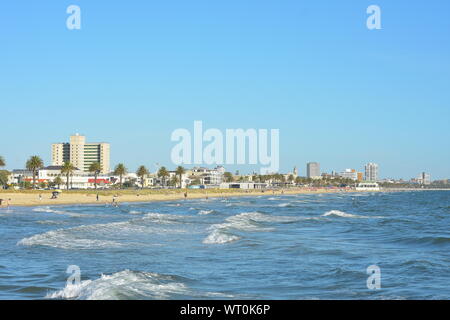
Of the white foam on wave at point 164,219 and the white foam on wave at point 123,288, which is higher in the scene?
the white foam on wave at point 123,288

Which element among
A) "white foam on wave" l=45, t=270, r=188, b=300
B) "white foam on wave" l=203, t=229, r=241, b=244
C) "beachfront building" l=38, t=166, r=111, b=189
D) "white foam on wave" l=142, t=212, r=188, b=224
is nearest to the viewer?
"white foam on wave" l=45, t=270, r=188, b=300

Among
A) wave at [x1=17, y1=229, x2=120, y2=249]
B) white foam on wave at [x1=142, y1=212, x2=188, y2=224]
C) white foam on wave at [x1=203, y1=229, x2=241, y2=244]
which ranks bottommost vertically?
white foam on wave at [x1=142, y1=212, x2=188, y2=224]

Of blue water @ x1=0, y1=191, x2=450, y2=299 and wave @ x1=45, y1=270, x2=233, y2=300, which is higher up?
wave @ x1=45, y1=270, x2=233, y2=300

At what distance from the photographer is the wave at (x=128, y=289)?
1507cm

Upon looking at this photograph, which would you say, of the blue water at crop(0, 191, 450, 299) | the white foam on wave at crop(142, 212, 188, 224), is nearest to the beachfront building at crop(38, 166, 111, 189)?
the white foam on wave at crop(142, 212, 188, 224)

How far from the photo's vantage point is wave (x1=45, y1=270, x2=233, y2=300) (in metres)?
15.1

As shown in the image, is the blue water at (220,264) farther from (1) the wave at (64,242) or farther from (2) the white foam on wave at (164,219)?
(2) the white foam on wave at (164,219)

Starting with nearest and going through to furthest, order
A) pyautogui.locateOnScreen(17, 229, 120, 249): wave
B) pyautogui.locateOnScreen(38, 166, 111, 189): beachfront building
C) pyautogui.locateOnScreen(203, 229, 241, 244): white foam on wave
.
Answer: pyautogui.locateOnScreen(17, 229, 120, 249): wave < pyautogui.locateOnScreen(203, 229, 241, 244): white foam on wave < pyautogui.locateOnScreen(38, 166, 111, 189): beachfront building

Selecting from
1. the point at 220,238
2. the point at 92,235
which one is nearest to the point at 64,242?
the point at 92,235

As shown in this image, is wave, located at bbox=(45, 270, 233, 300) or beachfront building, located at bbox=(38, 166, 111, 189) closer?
wave, located at bbox=(45, 270, 233, 300)

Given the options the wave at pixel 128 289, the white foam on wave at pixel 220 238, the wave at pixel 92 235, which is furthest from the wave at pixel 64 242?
the wave at pixel 128 289

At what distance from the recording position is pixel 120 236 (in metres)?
32.9

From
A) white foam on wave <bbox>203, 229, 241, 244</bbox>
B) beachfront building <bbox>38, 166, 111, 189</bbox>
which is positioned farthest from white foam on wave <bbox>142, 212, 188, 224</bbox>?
beachfront building <bbox>38, 166, 111, 189</bbox>

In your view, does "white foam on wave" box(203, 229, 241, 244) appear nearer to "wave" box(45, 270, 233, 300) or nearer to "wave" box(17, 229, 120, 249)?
"wave" box(17, 229, 120, 249)
